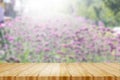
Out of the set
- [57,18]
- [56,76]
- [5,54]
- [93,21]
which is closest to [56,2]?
[57,18]

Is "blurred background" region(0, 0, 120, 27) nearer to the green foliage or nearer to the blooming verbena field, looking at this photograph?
the green foliage

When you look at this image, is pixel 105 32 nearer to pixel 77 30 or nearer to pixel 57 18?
pixel 77 30

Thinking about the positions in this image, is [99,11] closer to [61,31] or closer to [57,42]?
[61,31]

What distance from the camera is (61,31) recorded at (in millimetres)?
5383

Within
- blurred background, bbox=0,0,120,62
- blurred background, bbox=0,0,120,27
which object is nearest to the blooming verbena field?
blurred background, bbox=0,0,120,62

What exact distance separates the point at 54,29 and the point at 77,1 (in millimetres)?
575

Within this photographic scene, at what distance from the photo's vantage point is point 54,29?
5398 millimetres

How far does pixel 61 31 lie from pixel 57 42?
0.62 ft

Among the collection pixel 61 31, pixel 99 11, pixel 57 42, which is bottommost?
pixel 57 42

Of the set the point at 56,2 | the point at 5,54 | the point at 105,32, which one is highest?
the point at 56,2

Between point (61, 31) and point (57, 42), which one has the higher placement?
point (61, 31)

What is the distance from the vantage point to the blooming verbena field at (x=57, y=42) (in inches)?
210

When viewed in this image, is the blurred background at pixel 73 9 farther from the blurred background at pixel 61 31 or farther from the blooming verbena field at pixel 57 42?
the blooming verbena field at pixel 57 42

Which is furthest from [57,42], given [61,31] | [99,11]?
[99,11]
